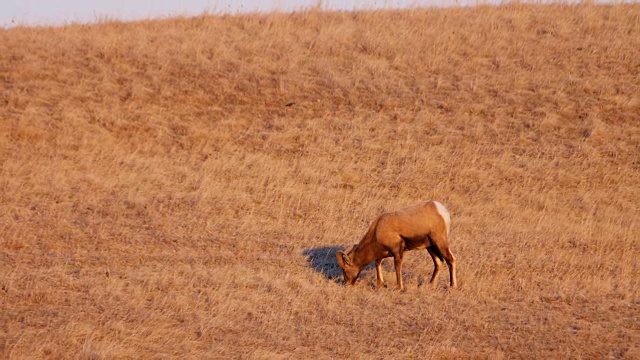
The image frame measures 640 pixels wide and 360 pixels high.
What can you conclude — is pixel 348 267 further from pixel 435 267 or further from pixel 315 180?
pixel 315 180

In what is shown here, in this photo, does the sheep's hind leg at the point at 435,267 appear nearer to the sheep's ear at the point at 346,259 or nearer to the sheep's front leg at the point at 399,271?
the sheep's front leg at the point at 399,271

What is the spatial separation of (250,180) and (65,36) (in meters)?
9.94

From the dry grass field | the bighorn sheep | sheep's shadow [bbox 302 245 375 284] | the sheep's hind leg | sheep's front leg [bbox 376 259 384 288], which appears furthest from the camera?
sheep's shadow [bbox 302 245 375 284]

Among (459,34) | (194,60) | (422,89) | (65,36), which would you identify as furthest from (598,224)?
(65,36)

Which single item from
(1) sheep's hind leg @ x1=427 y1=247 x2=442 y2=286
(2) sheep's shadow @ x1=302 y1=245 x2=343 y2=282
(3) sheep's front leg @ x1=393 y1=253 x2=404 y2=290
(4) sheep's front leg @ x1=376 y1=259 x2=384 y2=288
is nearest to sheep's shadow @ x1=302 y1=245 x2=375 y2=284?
(2) sheep's shadow @ x1=302 y1=245 x2=343 y2=282

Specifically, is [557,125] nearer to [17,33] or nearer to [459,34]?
[459,34]

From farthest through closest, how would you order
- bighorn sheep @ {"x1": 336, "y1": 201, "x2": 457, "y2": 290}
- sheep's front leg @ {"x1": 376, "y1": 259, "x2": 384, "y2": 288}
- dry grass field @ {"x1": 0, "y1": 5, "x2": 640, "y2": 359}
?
1. sheep's front leg @ {"x1": 376, "y1": 259, "x2": 384, "y2": 288}
2. bighorn sheep @ {"x1": 336, "y1": 201, "x2": 457, "y2": 290}
3. dry grass field @ {"x1": 0, "y1": 5, "x2": 640, "y2": 359}

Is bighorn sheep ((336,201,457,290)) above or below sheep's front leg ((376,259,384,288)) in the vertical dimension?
above

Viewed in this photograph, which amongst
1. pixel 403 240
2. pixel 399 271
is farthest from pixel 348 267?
pixel 403 240

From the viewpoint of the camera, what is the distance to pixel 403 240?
12320 millimetres

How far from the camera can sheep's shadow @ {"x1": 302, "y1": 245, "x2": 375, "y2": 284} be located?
13.0 meters

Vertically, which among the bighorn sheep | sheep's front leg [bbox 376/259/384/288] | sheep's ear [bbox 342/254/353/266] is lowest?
sheep's front leg [bbox 376/259/384/288]

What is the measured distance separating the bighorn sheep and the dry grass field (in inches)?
15.6

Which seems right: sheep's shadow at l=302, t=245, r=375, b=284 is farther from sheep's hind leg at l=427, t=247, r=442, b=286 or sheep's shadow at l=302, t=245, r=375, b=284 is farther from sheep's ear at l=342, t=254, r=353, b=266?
sheep's hind leg at l=427, t=247, r=442, b=286
